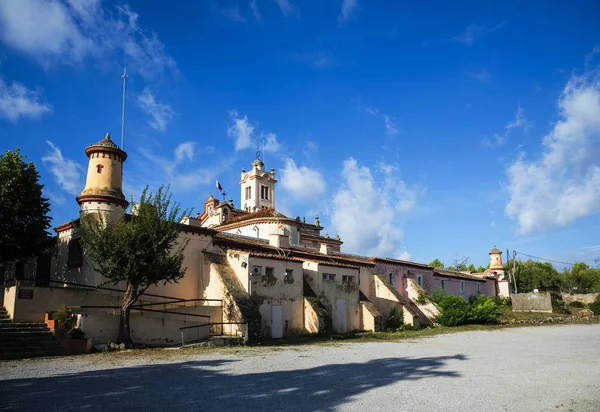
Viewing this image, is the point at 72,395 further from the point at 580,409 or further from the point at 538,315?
the point at 538,315

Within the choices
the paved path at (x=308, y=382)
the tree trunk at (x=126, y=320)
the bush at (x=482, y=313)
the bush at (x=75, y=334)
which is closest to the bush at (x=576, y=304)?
the bush at (x=482, y=313)

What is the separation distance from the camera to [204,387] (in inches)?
434

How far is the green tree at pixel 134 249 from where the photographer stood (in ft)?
63.4

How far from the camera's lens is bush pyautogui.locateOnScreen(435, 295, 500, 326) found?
36.4 meters

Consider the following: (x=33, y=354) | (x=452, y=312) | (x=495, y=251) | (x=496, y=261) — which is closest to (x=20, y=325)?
(x=33, y=354)

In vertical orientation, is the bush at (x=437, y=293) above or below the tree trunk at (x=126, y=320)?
above

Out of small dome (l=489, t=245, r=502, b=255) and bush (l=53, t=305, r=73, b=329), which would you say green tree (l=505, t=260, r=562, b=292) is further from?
bush (l=53, t=305, r=73, b=329)

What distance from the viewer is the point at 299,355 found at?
17719 mm

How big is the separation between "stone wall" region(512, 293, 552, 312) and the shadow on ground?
4051 cm

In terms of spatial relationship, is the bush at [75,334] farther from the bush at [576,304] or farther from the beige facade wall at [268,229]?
the bush at [576,304]

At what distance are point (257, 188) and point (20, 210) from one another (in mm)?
37986

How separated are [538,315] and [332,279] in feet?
86.5

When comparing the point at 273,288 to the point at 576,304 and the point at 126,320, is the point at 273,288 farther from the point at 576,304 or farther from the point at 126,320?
the point at 576,304

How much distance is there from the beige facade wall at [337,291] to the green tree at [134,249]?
11287mm
